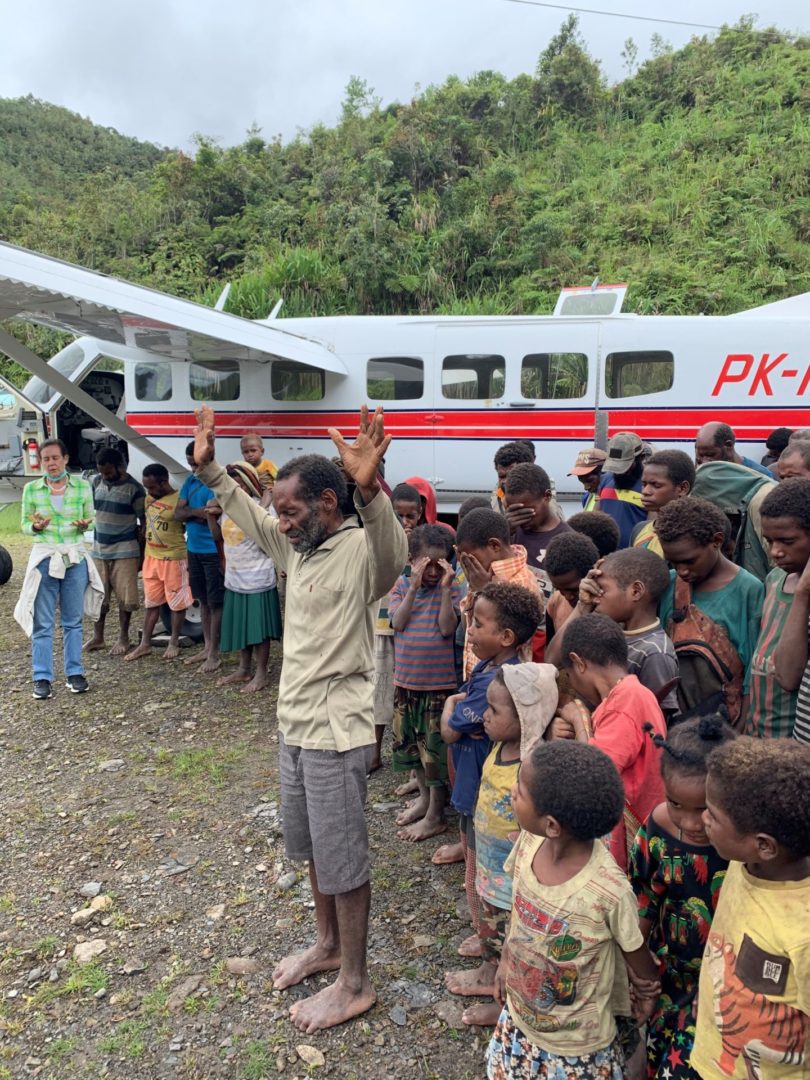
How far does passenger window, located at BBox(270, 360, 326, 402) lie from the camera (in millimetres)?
8766

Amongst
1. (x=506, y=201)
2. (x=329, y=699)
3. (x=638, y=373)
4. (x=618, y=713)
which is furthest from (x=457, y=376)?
(x=506, y=201)

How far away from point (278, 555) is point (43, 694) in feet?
13.0

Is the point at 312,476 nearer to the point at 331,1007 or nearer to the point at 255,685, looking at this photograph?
the point at 331,1007

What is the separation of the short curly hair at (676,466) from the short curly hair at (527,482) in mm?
552

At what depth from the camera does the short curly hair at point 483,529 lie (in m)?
3.13

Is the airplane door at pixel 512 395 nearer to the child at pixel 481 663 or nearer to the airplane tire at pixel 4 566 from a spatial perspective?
the airplane tire at pixel 4 566

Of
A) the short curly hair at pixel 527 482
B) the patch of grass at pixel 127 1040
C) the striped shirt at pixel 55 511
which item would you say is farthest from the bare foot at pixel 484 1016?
the striped shirt at pixel 55 511

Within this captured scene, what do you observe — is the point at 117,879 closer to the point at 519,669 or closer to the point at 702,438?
the point at 519,669

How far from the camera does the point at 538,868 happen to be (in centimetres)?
196

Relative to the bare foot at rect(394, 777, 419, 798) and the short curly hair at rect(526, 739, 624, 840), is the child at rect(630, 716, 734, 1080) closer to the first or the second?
the short curly hair at rect(526, 739, 624, 840)

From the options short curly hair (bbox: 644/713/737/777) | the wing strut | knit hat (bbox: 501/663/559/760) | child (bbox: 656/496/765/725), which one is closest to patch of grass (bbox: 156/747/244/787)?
knit hat (bbox: 501/663/559/760)

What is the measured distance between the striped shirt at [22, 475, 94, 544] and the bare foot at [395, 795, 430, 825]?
3467 millimetres

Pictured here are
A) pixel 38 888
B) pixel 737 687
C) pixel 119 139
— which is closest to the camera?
pixel 737 687

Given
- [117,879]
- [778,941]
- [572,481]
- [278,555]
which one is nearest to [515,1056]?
[778,941]
